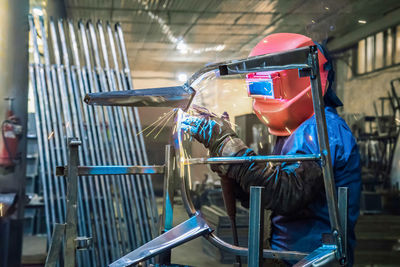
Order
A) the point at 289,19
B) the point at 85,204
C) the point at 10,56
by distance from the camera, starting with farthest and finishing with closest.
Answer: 1. the point at 10,56
2. the point at 85,204
3. the point at 289,19

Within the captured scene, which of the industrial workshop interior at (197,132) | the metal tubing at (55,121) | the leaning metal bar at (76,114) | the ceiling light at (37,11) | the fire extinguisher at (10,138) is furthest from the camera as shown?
the ceiling light at (37,11)

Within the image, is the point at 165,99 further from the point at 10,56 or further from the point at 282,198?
the point at 10,56

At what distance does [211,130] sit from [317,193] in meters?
0.33

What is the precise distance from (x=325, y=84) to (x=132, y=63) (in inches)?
65.7

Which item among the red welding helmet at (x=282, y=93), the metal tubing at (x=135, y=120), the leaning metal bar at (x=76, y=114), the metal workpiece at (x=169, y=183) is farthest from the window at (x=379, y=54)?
the metal workpiece at (x=169, y=183)

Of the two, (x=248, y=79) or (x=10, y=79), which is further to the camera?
(x=10, y=79)

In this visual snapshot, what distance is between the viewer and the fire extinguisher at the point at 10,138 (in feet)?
8.80

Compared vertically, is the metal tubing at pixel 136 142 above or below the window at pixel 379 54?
below

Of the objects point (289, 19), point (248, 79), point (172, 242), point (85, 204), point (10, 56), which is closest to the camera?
point (172, 242)

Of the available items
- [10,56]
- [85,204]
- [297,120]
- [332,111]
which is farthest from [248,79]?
[10,56]

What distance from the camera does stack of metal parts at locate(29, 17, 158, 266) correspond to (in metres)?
2.41

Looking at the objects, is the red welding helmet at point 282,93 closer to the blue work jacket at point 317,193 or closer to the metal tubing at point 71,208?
the blue work jacket at point 317,193

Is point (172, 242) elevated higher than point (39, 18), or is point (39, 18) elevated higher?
point (39, 18)

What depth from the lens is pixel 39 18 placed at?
2783mm
